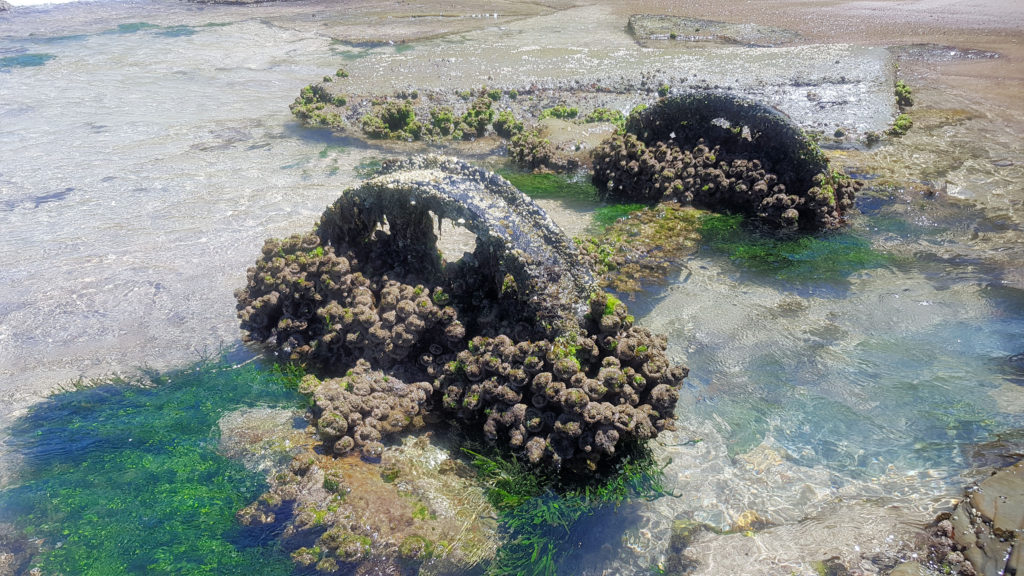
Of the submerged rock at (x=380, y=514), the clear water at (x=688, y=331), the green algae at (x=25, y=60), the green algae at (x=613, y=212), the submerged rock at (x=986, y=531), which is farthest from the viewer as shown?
the green algae at (x=25, y=60)

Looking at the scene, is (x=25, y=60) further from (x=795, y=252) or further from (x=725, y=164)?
(x=795, y=252)

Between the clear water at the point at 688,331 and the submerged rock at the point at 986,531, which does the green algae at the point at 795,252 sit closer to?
the clear water at the point at 688,331

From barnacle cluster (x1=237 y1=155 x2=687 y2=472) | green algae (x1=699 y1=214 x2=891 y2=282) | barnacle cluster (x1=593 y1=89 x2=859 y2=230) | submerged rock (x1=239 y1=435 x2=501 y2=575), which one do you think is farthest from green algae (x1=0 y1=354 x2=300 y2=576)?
barnacle cluster (x1=593 y1=89 x2=859 y2=230)

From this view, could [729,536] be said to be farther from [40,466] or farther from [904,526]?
[40,466]

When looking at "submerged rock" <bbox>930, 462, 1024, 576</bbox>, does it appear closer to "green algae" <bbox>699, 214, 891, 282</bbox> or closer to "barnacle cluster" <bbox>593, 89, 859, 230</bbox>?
"green algae" <bbox>699, 214, 891, 282</bbox>

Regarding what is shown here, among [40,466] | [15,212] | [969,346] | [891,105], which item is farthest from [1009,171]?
[15,212]

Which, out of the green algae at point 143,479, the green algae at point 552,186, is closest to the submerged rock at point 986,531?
the green algae at point 143,479
